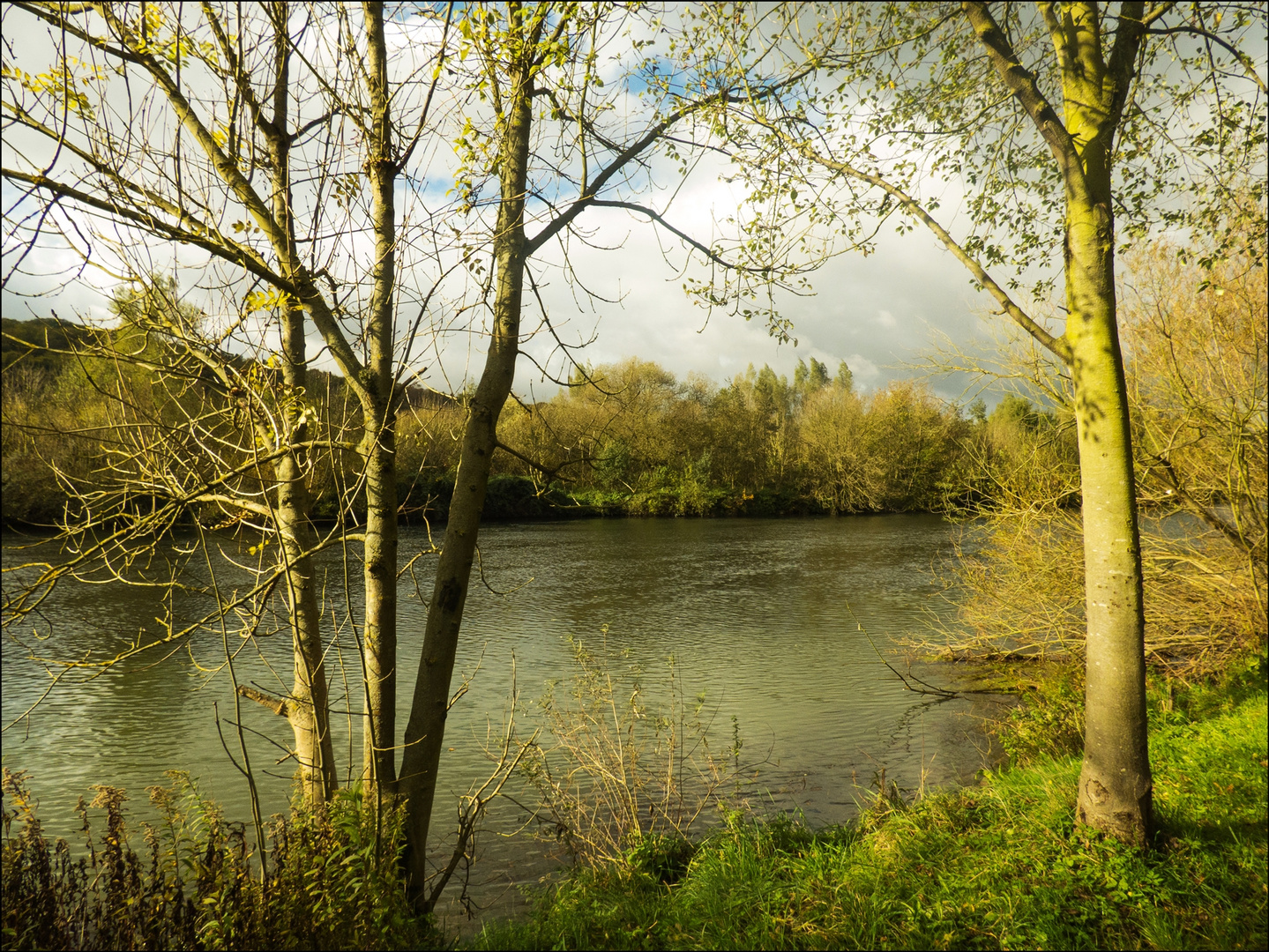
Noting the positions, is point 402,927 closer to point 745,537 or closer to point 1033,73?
point 1033,73

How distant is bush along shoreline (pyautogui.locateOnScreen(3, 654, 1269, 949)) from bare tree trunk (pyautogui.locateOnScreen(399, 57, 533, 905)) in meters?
0.34

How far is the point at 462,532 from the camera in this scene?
15.6ft

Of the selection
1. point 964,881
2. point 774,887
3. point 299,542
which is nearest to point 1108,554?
point 964,881

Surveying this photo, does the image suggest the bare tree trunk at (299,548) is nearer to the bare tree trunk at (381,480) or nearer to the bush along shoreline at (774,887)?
the bare tree trunk at (381,480)

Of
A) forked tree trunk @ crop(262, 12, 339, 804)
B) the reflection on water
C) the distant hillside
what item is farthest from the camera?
the reflection on water

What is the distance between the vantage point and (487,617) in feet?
52.1

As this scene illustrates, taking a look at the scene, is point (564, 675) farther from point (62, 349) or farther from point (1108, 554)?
point (62, 349)

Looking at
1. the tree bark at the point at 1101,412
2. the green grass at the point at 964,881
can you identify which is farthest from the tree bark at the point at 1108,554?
the green grass at the point at 964,881

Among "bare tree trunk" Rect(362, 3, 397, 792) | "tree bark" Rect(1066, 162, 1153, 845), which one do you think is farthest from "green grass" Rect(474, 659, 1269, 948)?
"bare tree trunk" Rect(362, 3, 397, 792)

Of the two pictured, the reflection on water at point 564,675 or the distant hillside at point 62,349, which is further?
the reflection on water at point 564,675

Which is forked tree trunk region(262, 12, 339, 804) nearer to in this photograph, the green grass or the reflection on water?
the reflection on water

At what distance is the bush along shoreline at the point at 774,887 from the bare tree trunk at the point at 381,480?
0.43 meters

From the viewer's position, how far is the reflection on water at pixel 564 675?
8.08 metres

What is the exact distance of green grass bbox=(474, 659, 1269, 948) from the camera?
376 centimetres
